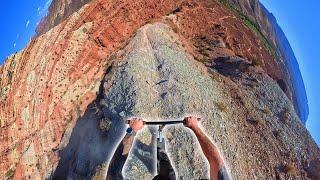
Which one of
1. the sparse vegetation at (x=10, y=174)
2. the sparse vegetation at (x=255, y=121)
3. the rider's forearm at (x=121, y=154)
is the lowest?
the rider's forearm at (x=121, y=154)

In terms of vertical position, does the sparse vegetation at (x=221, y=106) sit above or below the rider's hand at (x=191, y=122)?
above

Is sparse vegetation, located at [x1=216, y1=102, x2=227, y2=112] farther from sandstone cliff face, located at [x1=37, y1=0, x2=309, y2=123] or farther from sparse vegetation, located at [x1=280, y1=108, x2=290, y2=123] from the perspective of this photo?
sandstone cliff face, located at [x1=37, y1=0, x2=309, y2=123]

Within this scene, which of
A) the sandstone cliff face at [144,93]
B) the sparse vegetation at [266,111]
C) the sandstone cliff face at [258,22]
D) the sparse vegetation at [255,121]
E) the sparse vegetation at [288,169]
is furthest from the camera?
the sandstone cliff face at [258,22]

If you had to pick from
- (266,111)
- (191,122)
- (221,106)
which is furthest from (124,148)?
(266,111)

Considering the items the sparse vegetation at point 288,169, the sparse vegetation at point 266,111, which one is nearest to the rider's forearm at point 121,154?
the sparse vegetation at point 288,169

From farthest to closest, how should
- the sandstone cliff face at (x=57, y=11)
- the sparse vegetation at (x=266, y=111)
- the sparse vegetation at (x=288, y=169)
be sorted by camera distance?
the sandstone cliff face at (x=57, y=11) < the sparse vegetation at (x=266, y=111) < the sparse vegetation at (x=288, y=169)

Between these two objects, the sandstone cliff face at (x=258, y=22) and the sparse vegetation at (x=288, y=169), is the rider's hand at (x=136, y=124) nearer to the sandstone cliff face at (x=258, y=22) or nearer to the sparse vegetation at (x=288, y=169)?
the sparse vegetation at (x=288, y=169)

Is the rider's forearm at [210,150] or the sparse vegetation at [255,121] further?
the sparse vegetation at [255,121]

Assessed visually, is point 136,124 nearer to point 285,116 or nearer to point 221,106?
point 221,106
